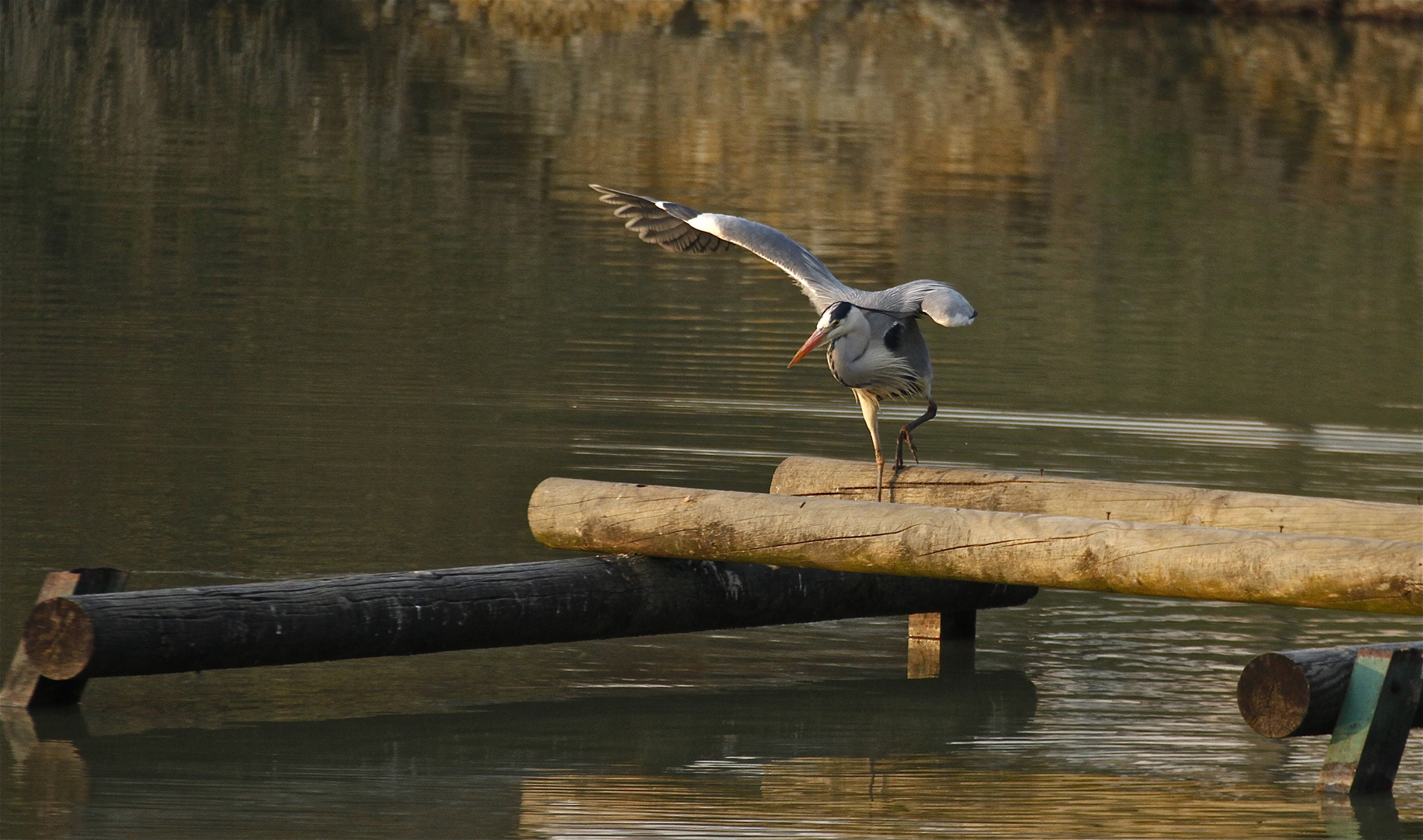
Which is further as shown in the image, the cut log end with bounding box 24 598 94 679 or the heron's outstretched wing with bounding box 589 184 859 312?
the heron's outstretched wing with bounding box 589 184 859 312

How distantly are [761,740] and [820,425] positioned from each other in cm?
511

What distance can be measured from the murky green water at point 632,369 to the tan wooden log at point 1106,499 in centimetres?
65

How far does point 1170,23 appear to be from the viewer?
37156 millimetres

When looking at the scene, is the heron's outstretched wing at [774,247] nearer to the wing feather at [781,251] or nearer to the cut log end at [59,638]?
the wing feather at [781,251]

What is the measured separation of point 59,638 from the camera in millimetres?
5867

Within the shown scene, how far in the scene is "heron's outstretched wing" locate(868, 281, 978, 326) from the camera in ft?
22.7

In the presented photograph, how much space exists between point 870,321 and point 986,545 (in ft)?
4.61

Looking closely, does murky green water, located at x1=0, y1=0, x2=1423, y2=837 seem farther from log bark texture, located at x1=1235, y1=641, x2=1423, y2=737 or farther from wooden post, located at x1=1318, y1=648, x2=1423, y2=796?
log bark texture, located at x1=1235, y1=641, x2=1423, y2=737

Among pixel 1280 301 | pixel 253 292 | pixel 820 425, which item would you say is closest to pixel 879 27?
pixel 1280 301

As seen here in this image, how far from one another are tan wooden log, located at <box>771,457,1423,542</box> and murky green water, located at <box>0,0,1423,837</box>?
25.6 inches

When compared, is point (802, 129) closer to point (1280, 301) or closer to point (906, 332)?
point (1280, 301)

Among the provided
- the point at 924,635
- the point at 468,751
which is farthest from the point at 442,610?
the point at 924,635

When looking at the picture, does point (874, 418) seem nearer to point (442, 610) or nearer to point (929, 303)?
point (929, 303)

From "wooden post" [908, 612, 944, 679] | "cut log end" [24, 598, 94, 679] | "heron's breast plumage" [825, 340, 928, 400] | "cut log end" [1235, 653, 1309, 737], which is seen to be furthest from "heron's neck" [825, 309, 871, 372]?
"cut log end" [24, 598, 94, 679]
